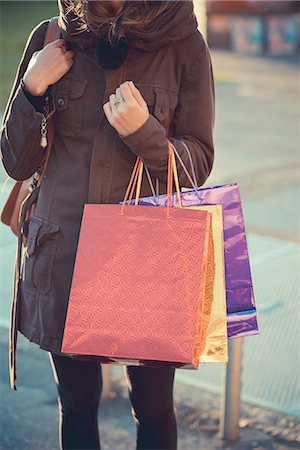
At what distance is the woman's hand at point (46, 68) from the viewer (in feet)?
6.72

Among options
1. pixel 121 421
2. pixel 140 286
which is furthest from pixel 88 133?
pixel 121 421

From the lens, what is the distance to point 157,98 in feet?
6.86

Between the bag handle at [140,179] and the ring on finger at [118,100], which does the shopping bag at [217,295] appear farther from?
the ring on finger at [118,100]

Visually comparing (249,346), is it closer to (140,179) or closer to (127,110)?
(140,179)

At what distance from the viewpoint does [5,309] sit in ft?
13.4

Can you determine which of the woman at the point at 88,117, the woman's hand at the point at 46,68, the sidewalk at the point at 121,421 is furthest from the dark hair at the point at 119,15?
the sidewalk at the point at 121,421

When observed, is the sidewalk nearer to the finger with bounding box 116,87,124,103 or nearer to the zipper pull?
the zipper pull

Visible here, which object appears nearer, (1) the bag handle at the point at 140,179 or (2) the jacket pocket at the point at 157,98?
(1) the bag handle at the point at 140,179

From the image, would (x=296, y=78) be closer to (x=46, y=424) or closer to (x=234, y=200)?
(x=46, y=424)

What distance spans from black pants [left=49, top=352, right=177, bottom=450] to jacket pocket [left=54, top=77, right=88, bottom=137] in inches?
24.2

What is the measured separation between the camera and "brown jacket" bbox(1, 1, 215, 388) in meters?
2.08

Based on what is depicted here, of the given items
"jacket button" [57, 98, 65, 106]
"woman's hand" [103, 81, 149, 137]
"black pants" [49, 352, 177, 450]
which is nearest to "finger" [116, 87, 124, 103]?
"woman's hand" [103, 81, 149, 137]

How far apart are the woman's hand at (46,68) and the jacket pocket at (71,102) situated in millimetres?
44

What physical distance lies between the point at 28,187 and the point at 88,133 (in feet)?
1.05
